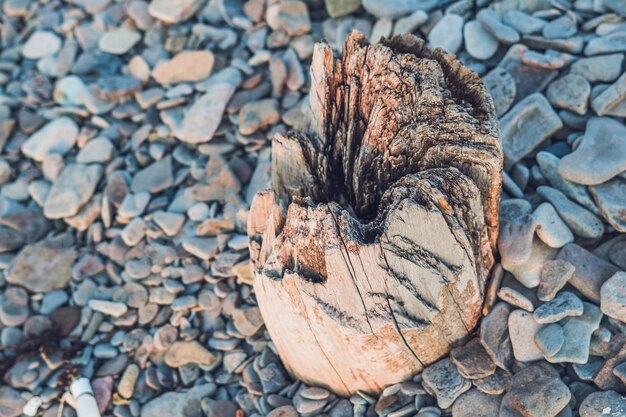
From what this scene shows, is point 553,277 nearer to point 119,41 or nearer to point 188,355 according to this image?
point 188,355

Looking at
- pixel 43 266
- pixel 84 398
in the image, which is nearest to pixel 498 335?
pixel 84 398

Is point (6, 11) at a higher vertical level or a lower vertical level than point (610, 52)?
lower

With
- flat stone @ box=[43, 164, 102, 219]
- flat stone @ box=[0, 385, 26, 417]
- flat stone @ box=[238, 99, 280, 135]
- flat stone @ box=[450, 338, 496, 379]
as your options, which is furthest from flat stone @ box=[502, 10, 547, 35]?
flat stone @ box=[0, 385, 26, 417]

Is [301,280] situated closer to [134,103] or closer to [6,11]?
[134,103]

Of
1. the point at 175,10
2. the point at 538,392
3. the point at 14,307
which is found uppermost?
the point at 175,10

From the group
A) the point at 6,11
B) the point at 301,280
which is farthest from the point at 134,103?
the point at 301,280
